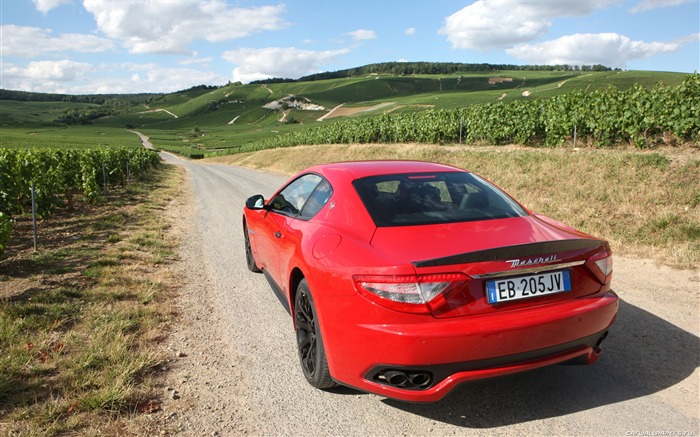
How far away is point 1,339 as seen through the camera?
12.1ft

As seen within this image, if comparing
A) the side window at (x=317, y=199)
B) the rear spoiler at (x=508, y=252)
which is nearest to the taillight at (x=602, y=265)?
the rear spoiler at (x=508, y=252)

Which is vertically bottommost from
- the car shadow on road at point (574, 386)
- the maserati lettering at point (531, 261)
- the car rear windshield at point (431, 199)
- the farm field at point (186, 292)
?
the car shadow on road at point (574, 386)

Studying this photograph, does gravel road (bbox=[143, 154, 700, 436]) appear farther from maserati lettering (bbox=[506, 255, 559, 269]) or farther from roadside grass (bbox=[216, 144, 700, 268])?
roadside grass (bbox=[216, 144, 700, 268])

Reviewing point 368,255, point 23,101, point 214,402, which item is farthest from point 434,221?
point 23,101

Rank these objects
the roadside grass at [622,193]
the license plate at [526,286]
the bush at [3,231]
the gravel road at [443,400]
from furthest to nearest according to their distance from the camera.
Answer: the roadside grass at [622,193] < the bush at [3,231] < the gravel road at [443,400] < the license plate at [526,286]

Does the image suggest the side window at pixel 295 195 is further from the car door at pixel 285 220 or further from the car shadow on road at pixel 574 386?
the car shadow on road at pixel 574 386

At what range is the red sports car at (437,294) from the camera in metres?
2.37

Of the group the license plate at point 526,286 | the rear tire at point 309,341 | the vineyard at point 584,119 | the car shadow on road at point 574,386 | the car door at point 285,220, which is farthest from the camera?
the vineyard at point 584,119

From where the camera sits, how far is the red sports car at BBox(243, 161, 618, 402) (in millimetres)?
2373

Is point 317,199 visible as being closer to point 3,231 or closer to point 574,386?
point 574,386

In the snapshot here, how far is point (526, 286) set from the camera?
2.51m

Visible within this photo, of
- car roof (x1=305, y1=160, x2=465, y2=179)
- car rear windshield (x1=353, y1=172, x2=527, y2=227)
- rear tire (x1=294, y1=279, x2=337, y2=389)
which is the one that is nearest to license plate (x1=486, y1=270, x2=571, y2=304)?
car rear windshield (x1=353, y1=172, x2=527, y2=227)

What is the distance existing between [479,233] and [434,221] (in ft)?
1.12

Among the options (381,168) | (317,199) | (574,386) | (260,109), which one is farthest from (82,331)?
(260,109)
